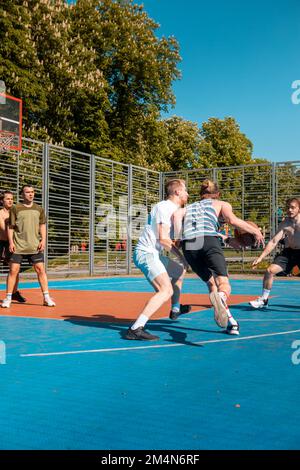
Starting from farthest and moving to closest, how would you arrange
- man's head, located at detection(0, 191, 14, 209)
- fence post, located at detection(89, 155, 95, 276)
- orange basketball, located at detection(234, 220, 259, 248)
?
fence post, located at detection(89, 155, 95, 276), man's head, located at detection(0, 191, 14, 209), orange basketball, located at detection(234, 220, 259, 248)

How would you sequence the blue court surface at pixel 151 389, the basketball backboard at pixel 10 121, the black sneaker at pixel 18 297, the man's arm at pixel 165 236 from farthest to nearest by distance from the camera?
the basketball backboard at pixel 10 121, the black sneaker at pixel 18 297, the man's arm at pixel 165 236, the blue court surface at pixel 151 389

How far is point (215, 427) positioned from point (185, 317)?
5.16 metres

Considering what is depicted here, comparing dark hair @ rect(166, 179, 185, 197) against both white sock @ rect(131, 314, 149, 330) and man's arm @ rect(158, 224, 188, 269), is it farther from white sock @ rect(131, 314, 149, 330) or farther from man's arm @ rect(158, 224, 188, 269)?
white sock @ rect(131, 314, 149, 330)

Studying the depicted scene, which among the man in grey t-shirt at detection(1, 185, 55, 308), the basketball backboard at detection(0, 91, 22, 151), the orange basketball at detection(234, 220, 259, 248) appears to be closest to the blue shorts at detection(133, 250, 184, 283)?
the orange basketball at detection(234, 220, 259, 248)

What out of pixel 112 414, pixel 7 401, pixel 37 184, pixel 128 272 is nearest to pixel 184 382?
pixel 112 414

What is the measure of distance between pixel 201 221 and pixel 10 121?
10.5m

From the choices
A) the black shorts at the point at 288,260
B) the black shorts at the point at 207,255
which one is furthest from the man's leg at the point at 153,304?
the black shorts at the point at 288,260

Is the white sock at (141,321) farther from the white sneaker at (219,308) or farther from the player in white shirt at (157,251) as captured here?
the white sneaker at (219,308)

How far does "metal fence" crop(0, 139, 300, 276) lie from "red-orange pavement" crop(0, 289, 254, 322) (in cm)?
610

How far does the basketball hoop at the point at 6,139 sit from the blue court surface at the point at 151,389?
9413 mm

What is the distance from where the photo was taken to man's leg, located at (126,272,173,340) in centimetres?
627

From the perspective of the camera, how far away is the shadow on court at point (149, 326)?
6.74 meters

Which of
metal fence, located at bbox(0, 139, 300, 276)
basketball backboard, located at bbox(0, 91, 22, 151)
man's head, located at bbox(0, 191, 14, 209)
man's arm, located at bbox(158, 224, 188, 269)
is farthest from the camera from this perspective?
metal fence, located at bbox(0, 139, 300, 276)

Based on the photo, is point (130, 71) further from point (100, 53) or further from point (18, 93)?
point (18, 93)
